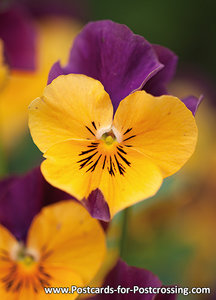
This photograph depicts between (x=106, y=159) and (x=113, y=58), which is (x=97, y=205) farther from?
(x=113, y=58)

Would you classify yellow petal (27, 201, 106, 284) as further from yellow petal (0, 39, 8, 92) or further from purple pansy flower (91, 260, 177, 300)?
yellow petal (0, 39, 8, 92)

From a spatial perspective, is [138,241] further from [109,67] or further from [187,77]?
[187,77]

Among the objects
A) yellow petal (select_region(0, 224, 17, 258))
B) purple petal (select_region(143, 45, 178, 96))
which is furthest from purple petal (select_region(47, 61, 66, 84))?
yellow petal (select_region(0, 224, 17, 258))

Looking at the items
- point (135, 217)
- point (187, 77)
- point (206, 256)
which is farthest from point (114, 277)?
point (187, 77)

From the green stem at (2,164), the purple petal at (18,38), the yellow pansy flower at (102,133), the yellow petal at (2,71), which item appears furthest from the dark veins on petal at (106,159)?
the purple petal at (18,38)

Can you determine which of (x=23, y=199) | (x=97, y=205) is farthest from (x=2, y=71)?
(x=97, y=205)

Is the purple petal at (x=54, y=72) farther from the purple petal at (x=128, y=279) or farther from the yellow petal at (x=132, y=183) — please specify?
the purple petal at (x=128, y=279)
